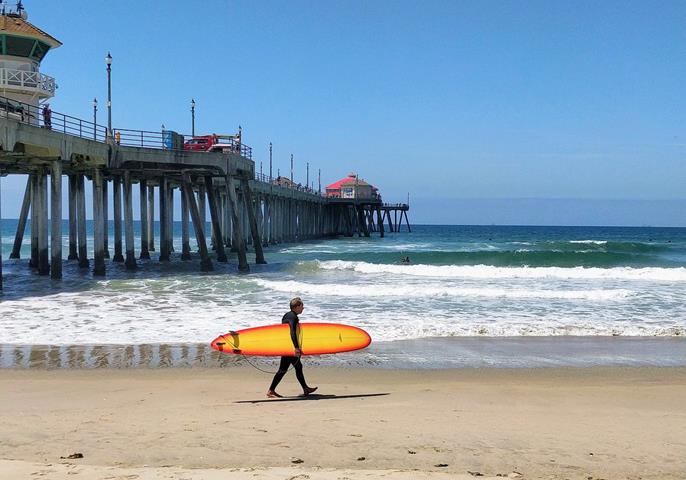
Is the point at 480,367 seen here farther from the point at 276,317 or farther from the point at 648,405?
the point at 276,317

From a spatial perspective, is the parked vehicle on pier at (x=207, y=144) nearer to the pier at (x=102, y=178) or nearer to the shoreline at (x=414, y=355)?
the pier at (x=102, y=178)

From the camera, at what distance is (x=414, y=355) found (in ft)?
38.5

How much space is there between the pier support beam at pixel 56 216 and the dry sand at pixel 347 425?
12827 mm

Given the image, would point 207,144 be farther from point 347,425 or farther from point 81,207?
point 347,425

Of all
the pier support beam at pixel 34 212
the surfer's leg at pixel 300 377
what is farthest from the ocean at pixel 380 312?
the surfer's leg at pixel 300 377

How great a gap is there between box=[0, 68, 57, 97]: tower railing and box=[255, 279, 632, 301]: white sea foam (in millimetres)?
11199

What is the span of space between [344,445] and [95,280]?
18724 millimetres

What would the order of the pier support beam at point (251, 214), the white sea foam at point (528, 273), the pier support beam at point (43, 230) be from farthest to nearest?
1. the pier support beam at point (251, 214)
2. the white sea foam at point (528, 273)
3. the pier support beam at point (43, 230)

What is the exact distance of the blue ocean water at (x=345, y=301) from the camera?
14.1m

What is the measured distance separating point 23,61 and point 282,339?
2096 centimetres

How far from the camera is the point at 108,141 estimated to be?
24516 mm

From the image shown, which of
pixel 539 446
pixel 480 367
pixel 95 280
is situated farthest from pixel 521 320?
pixel 95 280

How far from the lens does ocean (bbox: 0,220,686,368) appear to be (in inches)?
466

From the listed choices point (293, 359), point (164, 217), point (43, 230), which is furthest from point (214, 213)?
point (293, 359)
